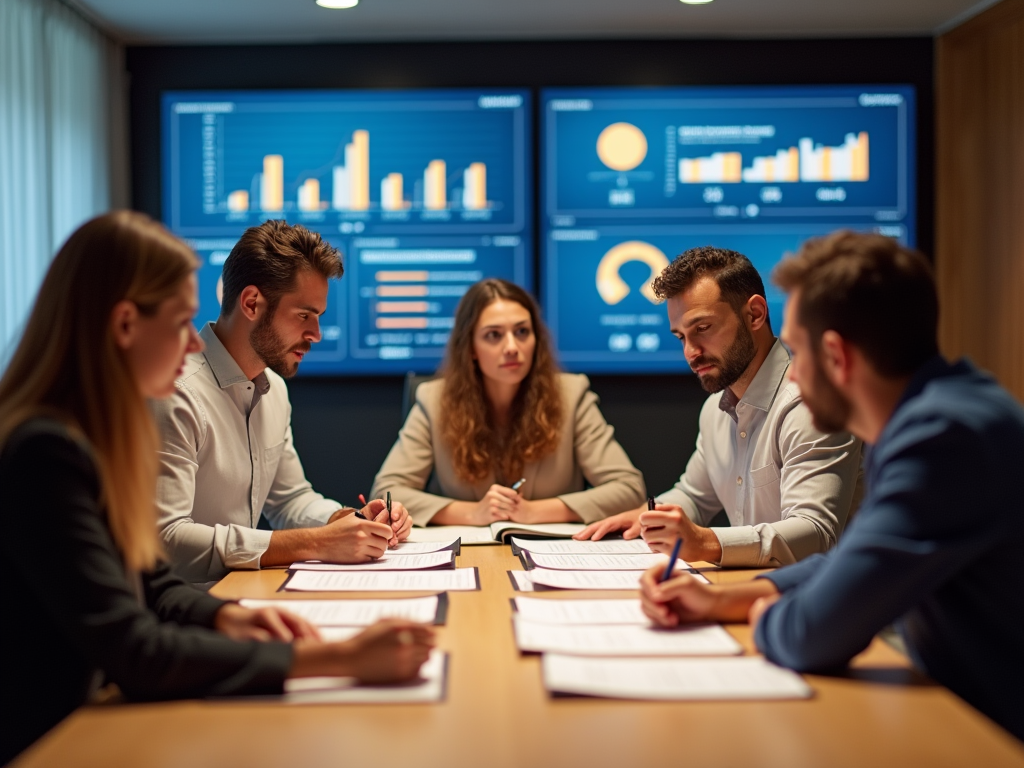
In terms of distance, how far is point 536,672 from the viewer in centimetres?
126

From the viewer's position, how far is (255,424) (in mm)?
2434

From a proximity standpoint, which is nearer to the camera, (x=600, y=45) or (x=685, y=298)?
(x=685, y=298)

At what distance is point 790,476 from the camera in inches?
83.6

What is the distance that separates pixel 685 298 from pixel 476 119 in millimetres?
2136

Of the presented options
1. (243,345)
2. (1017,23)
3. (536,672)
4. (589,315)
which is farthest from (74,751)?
(1017,23)

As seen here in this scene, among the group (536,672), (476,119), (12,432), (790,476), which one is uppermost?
(476,119)

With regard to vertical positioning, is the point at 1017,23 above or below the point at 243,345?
above

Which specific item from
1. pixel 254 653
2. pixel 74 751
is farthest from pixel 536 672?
pixel 74 751

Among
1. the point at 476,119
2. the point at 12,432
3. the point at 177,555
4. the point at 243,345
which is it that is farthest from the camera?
the point at 476,119

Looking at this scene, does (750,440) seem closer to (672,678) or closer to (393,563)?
(393,563)

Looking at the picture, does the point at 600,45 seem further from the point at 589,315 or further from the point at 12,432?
the point at 12,432

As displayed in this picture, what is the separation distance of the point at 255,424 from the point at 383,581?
2.67 feet

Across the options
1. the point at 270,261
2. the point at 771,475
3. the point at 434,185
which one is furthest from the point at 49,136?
the point at 771,475

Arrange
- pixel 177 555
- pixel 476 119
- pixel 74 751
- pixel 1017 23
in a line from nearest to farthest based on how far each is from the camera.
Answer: pixel 74 751
pixel 177 555
pixel 1017 23
pixel 476 119
